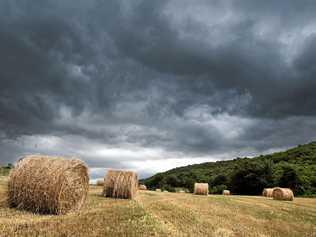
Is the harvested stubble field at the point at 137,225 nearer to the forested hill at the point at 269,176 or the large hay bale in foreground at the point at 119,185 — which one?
the large hay bale in foreground at the point at 119,185

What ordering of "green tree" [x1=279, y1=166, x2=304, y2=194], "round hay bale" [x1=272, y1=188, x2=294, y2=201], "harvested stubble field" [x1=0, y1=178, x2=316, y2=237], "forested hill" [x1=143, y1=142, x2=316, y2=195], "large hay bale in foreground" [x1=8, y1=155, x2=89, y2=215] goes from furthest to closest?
"forested hill" [x1=143, y1=142, x2=316, y2=195] → "green tree" [x1=279, y1=166, x2=304, y2=194] → "round hay bale" [x1=272, y1=188, x2=294, y2=201] → "large hay bale in foreground" [x1=8, y1=155, x2=89, y2=215] → "harvested stubble field" [x1=0, y1=178, x2=316, y2=237]

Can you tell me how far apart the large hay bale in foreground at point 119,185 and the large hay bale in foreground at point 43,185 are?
6043 millimetres

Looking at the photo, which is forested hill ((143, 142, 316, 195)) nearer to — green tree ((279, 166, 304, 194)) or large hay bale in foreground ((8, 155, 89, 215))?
green tree ((279, 166, 304, 194))

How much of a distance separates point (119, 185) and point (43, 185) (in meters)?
7.58

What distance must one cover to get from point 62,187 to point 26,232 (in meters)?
4.16

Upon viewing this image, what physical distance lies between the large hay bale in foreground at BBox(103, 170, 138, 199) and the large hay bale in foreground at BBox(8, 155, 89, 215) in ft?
19.8

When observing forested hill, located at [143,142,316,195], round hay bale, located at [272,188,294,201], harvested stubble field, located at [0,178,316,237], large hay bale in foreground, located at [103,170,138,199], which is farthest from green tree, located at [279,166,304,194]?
large hay bale in foreground, located at [103,170,138,199]

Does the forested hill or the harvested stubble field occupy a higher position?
the forested hill

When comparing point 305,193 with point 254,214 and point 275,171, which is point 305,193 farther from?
point 254,214

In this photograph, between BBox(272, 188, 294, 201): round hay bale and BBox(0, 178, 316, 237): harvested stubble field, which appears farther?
BBox(272, 188, 294, 201): round hay bale

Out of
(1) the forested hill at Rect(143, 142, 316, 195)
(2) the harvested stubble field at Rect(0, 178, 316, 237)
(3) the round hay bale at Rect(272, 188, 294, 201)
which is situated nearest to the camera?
(2) the harvested stubble field at Rect(0, 178, 316, 237)

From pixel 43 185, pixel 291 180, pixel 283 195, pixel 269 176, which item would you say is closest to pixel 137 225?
pixel 43 185

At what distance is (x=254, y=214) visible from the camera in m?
17.0

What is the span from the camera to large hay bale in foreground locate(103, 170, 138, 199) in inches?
720
